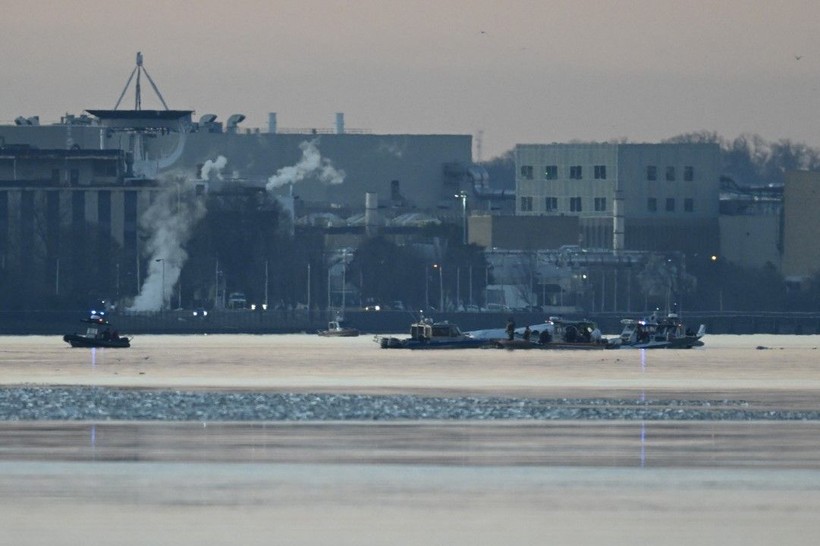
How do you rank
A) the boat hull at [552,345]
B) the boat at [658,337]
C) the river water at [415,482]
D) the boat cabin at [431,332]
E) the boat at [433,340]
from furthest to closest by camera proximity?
the boat at [658,337]
the boat cabin at [431,332]
the boat at [433,340]
the boat hull at [552,345]
the river water at [415,482]

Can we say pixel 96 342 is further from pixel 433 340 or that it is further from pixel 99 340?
pixel 433 340

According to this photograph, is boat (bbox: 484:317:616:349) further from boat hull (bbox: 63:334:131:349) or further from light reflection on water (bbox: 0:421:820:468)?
light reflection on water (bbox: 0:421:820:468)

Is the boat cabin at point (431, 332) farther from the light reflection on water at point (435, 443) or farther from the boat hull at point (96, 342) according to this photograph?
the light reflection on water at point (435, 443)

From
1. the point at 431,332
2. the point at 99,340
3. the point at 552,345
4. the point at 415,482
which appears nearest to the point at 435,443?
the point at 415,482

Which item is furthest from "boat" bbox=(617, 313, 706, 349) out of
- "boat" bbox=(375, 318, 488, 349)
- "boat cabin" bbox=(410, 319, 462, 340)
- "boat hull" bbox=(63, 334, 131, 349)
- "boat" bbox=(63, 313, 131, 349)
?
"boat" bbox=(63, 313, 131, 349)

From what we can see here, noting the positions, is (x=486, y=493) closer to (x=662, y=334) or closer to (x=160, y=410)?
(x=160, y=410)

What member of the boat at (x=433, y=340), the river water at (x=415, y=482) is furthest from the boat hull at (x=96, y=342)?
the river water at (x=415, y=482)

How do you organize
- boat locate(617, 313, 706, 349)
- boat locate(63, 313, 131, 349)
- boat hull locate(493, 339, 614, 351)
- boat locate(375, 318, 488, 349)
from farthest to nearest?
boat locate(617, 313, 706, 349)
boat locate(375, 318, 488, 349)
boat hull locate(493, 339, 614, 351)
boat locate(63, 313, 131, 349)

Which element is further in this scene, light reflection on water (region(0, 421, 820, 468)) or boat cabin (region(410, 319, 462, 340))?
boat cabin (region(410, 319, 462, 340))

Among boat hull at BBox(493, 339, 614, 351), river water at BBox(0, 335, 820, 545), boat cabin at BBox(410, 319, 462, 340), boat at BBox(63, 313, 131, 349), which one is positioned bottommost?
river water at BBox(0, 335, 820, 545)

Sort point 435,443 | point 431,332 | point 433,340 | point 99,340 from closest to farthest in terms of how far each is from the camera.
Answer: point 435,443 < point 99,340 < point 433,340 < point 431,332

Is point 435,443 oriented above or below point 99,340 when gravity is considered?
below

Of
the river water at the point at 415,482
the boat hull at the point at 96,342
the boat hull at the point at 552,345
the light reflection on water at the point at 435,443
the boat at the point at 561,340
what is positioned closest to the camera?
the river water at the point at 415,482

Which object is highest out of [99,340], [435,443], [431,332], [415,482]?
[431,332]
